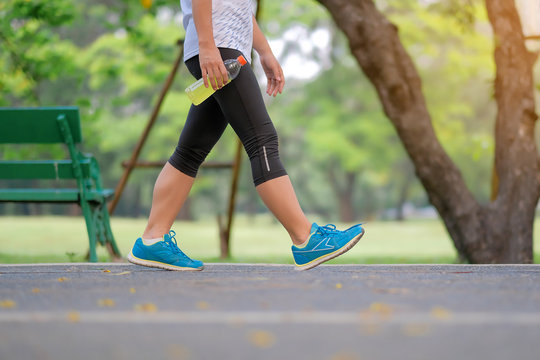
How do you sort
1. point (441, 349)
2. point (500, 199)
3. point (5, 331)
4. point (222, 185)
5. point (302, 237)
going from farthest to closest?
point (222, 185)
point (500, 199)
point (302, 237)
point (5, 331)
point (441, 349)

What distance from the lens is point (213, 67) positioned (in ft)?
11.9

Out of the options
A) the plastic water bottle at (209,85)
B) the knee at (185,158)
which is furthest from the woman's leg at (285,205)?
the plastic water bottle at (209,85)

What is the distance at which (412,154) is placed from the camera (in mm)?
6879

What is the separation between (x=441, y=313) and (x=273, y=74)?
2103 millimetres

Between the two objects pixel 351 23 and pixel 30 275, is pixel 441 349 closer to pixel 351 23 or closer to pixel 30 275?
pixel 30 275

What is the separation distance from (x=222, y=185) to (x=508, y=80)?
36.2m

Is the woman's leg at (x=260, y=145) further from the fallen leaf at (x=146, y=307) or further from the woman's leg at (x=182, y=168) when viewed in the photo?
the fallen leaf at (x=146, y=307)

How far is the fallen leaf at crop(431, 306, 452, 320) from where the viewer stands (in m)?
2.35

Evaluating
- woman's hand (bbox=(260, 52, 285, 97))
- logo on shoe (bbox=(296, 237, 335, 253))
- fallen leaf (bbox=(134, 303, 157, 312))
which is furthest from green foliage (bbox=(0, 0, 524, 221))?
fallen leaf (bbox=(134, 303, 157, 312))

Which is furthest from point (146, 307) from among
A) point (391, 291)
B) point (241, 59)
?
point (241, 59)

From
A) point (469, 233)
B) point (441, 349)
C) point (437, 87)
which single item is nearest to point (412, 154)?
point (469, 233)

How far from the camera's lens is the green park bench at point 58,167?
586 centimetres

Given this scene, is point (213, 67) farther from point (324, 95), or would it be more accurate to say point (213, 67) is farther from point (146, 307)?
point (324, 95)

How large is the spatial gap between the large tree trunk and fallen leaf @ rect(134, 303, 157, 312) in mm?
4658
